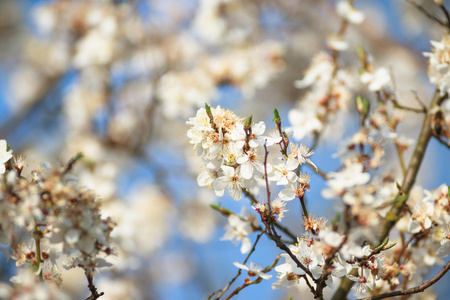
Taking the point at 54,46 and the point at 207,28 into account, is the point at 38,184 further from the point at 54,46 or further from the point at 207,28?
the point at 54,46

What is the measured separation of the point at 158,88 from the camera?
371 centimetres

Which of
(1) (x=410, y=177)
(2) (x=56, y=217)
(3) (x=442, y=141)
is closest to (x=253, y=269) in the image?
(2) (x=56, y=217)

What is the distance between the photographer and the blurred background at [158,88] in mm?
3670

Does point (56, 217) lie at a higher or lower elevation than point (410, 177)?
lower

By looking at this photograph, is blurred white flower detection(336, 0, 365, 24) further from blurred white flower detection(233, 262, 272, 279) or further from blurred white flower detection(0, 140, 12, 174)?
blurred white flower detection(0, 140, 12, 174)

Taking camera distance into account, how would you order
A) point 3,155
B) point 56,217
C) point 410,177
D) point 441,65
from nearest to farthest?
point 56,217, point 3,155, point 441,65, point 410,177

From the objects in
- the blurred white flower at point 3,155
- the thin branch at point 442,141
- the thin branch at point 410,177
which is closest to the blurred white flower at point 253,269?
the thin branch at point 410,177

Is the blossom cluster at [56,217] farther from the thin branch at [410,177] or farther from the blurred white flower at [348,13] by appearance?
the blurred white flower at [348,13]

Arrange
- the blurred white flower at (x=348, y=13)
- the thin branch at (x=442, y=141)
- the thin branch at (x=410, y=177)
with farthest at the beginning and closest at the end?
the blurred white flower at (x=348, y=13)
the thin branch at (x=442, y=141)
the thin branch at (x=410, y=177)

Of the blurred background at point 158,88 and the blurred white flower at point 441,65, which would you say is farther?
the blurred background at point 158,88

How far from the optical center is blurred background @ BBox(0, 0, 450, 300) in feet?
12.0

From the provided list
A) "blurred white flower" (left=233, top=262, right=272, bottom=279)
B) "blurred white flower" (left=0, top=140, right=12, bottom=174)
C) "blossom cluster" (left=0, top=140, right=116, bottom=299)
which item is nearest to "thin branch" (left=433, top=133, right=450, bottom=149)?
"blurred white flower" (left=233, top=262, right=272, bottom=279)

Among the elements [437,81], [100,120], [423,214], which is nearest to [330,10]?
[100,120]

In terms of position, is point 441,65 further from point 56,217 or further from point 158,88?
point 158,88
